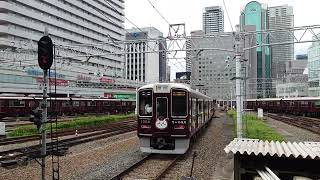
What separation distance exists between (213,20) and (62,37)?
62.8 metres

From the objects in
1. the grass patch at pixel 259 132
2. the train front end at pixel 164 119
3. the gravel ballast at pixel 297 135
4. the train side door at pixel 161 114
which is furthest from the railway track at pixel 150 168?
the gravel ballast at pixel 297 135

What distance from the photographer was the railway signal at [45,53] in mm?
7113

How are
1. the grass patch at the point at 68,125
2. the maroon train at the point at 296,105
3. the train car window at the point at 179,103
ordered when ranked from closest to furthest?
the train car window at the point at 179,103, the grass patch at the point at 68,125, the maroon train at the point at 296,105

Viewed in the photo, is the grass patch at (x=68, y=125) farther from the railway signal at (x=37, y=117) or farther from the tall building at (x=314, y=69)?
the tall building at (x=314, y=69)

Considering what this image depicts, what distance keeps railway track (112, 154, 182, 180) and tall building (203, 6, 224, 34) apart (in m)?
17.1

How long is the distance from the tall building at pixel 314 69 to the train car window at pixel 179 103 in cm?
6559

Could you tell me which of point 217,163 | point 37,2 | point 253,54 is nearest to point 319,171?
point 217,163

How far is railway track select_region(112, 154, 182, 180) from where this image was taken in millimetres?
9938

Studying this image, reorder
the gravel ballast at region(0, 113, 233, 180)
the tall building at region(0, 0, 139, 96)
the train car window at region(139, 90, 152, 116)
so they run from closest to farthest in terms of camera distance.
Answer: the gravel ballast at region(0, 113, 233, 180), the train car window at region(139, 90, 152, 116), the tall building at region(0, 0, 139, 96)

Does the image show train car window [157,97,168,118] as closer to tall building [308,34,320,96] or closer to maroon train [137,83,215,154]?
maroon train [137,83,215,154]

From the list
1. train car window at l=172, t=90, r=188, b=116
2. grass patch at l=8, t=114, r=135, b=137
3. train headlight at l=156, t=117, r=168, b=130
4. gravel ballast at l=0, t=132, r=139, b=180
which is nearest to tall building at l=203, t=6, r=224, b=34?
grass patch at l=8, t=114, r=135, b=137

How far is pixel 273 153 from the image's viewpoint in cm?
564

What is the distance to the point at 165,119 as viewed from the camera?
43.5 feet

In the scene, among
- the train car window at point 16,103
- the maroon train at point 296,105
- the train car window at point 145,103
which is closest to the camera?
the train car window at point 145,103
